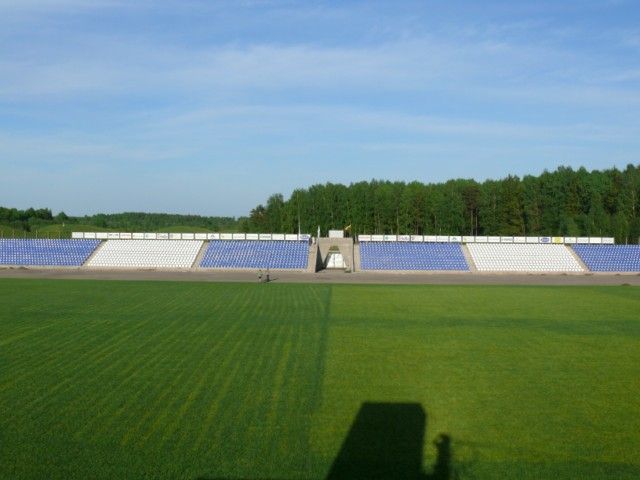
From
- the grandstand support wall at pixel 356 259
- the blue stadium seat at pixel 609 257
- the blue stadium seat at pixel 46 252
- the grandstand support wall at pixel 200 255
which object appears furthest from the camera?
the blue stadium seat at pixel 46 252

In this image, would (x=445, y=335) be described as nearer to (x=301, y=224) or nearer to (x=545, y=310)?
(x=545, y=310)

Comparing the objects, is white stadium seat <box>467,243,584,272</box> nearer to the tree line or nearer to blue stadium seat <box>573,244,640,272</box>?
blue stadium seat <box>573,244,640,272</box>

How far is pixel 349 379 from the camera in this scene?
16.1 m

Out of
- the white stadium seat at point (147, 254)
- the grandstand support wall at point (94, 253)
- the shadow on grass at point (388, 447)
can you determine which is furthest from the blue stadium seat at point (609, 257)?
the shadow on grass at point (388, 447)

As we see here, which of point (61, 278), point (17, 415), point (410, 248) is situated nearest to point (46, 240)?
point (61, 278)

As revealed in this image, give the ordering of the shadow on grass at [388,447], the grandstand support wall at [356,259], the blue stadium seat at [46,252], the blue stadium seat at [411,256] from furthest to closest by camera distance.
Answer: the blue stadium seat at [46,252], the blue stadium seat at [411,256], the grandstand support wall at [356,259], the shadow on grass at [388,447]

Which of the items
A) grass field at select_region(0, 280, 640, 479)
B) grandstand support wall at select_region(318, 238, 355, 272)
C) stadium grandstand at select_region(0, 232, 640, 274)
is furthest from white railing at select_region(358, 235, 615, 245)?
grass field at select_region(0, 280, 640, 479)

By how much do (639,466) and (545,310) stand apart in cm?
2017

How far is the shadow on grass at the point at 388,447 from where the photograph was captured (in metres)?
10.3

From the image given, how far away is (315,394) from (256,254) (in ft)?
147

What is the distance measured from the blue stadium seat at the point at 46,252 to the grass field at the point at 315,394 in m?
30.4

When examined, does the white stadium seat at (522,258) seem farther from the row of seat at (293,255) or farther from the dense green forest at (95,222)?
the dense green forest at (95,222)

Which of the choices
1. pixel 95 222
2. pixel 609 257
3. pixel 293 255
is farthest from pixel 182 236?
pixel 95 222

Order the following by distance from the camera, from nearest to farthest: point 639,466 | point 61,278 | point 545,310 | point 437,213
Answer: point 639,466 < point 545,310 < point 61,278 < point 437,213
